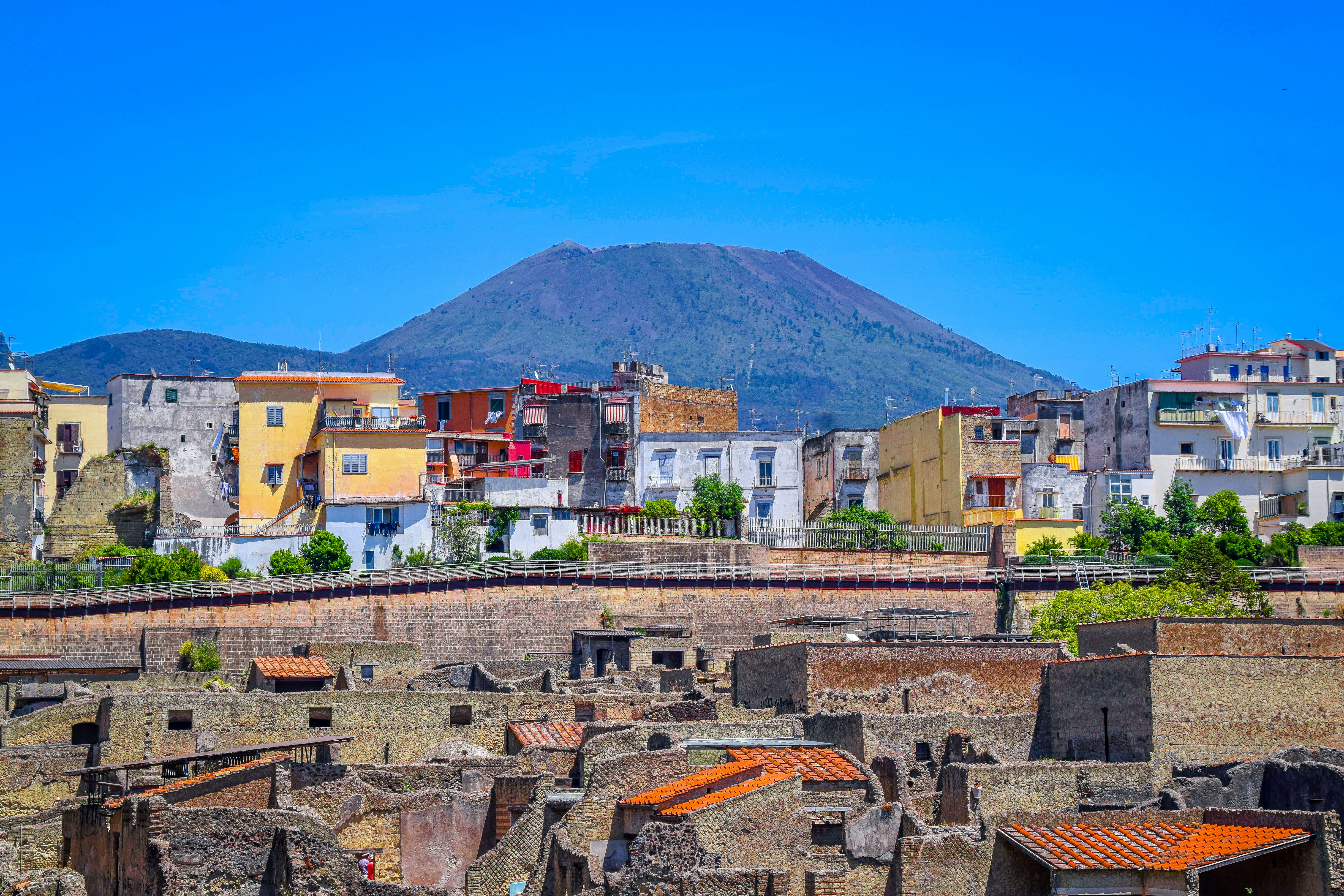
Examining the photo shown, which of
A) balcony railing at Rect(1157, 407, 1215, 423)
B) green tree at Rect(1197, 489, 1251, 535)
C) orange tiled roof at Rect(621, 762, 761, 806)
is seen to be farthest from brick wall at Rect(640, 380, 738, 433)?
orange tiled roof at Rect(621, 762, 761, 806)

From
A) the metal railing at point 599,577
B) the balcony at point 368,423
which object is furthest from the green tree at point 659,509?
the balcony at point 368,423

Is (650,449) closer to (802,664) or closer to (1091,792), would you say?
(802,664)

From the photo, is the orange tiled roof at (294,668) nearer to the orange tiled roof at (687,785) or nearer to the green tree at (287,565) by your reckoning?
the green tree at (287,565)

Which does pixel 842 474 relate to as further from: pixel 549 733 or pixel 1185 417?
pixel 549 733

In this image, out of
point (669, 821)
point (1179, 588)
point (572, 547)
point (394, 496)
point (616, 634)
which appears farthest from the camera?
point (394, 496)

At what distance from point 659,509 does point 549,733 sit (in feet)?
123

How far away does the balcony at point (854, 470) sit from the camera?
89000 millimetres

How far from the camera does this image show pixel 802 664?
145 feet

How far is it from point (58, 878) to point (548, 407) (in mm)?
58289

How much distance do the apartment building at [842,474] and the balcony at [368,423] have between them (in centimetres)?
1901

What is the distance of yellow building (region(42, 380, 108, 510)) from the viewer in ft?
262

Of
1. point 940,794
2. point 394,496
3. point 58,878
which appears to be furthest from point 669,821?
point 394,496

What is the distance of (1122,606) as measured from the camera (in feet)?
198

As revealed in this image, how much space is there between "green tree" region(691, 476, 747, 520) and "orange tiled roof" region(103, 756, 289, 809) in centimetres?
4310
